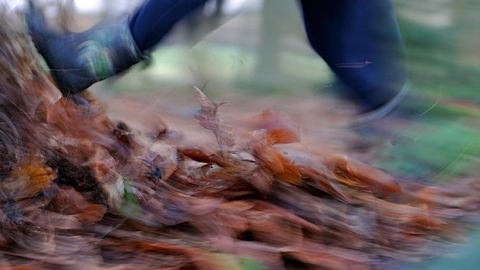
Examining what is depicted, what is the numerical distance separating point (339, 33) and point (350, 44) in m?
0.12

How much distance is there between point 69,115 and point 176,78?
3.32ft

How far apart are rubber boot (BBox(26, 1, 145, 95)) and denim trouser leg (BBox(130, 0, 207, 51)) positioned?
29 mm

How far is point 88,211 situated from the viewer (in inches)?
50.0

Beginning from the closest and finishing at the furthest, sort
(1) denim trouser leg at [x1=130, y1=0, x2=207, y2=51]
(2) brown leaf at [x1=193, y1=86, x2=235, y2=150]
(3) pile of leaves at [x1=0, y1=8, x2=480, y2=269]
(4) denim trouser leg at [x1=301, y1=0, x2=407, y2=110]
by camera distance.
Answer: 1. (3) pile of leaves at [x1=0, y1=8, x2=480, y2=269]
2. (2) brown leaf at [x1=193, y1=86, x2=235, y2=150]
3. (4) denim trouser leg at [x1=301, y1=0, x2=407, y2=110]
4. (1) denim trouser leg at [x1=130, y1=0, x2=207, y2=51]

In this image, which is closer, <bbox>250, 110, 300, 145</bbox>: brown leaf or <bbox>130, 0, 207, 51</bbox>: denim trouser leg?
<bbox>250, 110, 300, 145</bbox>: brown leaf

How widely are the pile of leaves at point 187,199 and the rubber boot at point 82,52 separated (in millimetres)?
125

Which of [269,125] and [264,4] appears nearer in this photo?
[269,125]

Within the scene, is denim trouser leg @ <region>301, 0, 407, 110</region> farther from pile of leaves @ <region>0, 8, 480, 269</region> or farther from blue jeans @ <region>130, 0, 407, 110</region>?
pile of leaves @ <region>0, 8, 480, 269</region>

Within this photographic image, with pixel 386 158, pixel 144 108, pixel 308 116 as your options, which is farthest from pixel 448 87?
pixel 144 108

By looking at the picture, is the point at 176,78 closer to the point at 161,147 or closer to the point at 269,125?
the point at 161,147

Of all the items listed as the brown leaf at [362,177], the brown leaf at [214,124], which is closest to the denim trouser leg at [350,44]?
the brown leaf at [362,177]

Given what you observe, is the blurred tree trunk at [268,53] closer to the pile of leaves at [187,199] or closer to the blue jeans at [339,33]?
the blue jeans at [339,33]

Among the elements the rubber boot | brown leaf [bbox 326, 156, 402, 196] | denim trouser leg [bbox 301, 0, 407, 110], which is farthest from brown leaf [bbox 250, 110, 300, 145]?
the rubber boot

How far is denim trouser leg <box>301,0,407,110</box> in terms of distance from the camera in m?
1.58
